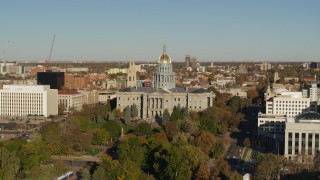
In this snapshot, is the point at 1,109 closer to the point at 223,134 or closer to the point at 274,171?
the point at 223,134

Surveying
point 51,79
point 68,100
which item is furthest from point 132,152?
point 51,79

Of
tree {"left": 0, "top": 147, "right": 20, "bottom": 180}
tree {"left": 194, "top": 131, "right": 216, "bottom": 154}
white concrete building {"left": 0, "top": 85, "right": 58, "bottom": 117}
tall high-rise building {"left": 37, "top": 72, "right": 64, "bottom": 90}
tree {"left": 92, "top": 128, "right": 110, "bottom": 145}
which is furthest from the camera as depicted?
tall high-rise building {"left": 37, "top": 72, "right": 64, "bottom": 90}

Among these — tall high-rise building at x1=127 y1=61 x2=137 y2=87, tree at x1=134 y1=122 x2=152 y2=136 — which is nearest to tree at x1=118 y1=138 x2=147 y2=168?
tree at x1=134 y1=122 x2=152 y2=136

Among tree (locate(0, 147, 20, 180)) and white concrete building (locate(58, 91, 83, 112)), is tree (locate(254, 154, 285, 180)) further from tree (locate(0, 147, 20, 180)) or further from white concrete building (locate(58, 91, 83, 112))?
white concrete building (locate(58, 91, 83, 112))

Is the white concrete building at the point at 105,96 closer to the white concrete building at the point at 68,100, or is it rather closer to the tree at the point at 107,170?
the white concrete building at the point at 68,100

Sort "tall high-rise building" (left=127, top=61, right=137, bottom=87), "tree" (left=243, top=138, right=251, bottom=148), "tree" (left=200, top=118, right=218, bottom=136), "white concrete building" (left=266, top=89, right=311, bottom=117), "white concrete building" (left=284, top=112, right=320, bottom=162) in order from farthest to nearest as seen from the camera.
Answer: "tall high-rise building" (left=127, top=61, right=137, bottom=87), "white concrete building" (left=266, top=89, right=311, bottom=117), "tree" (left=200, top=118, right=218, bottom=136), "tree" (left=243, top=138, right=251, bottom=148), "white concrete building" (left=284, top=112, right=320, bottom=162)

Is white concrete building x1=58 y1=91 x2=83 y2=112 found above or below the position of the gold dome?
below

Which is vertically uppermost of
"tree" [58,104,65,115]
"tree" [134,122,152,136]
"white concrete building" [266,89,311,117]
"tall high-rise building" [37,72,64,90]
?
"tall high-rise building" [37,72,64,90]

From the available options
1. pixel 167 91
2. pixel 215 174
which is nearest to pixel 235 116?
pixel 167 91

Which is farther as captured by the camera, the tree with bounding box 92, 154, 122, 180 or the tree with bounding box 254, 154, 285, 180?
the tree with bounding box 254, 154, 285, 180
